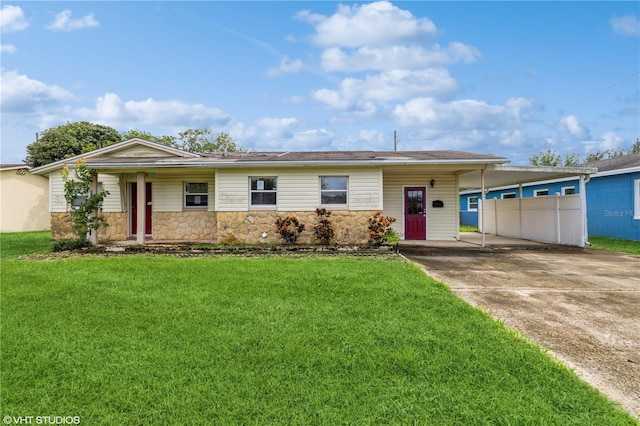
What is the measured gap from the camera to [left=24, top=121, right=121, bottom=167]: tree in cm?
2780

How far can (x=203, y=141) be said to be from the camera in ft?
119

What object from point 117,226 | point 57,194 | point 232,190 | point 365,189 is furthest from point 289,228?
point 57,194

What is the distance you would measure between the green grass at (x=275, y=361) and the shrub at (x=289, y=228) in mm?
5886

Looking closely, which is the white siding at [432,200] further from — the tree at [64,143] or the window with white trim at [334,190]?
the tree at [64,143]

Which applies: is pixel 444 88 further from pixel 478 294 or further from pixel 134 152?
pixel 478 294

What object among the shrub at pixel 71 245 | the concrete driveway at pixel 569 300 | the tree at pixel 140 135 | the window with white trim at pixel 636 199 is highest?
the tree at pixel 140 135

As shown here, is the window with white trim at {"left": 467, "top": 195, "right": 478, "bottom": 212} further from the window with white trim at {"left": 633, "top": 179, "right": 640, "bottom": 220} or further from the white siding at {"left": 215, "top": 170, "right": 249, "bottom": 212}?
the white siding at {"left": 215, "top": 170, "right": 249, "bottom": 212}

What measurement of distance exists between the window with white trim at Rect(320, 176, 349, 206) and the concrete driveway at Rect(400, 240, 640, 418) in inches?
116

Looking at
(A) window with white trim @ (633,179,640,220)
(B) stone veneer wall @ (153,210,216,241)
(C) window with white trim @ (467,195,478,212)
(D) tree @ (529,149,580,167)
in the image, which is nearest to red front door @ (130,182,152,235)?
(B) stone veneer wall @ (153,210,216,241)

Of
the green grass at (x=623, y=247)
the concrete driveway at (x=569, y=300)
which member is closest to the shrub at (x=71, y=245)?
the concrete driveway at (x=569, y=300)

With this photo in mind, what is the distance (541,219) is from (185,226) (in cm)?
1366

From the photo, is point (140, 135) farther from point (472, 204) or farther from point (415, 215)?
point (472, 204)

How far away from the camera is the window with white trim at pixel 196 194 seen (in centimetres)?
1309

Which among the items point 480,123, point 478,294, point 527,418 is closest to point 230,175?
point 478,294
